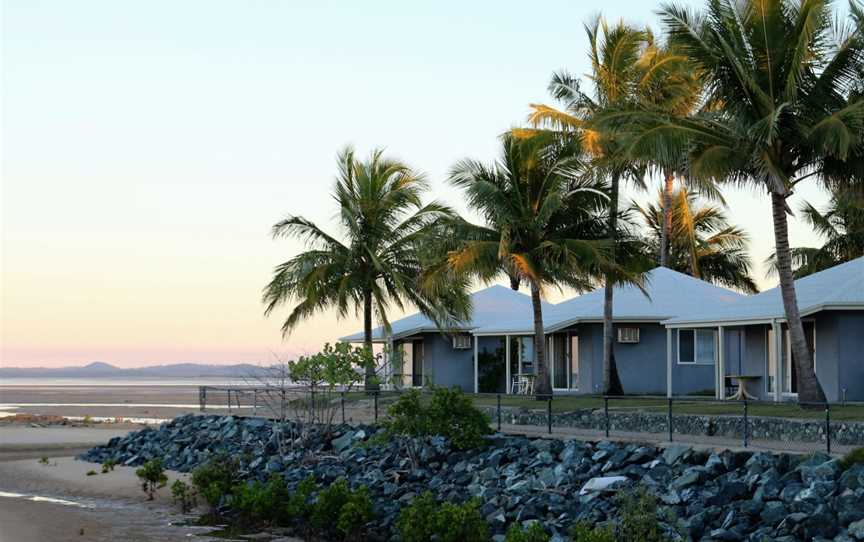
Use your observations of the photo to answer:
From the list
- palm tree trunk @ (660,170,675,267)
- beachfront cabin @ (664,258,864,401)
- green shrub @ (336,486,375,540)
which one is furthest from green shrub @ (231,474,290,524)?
palm tree trunk @ (660,170,675,267)

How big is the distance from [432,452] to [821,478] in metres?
8.64

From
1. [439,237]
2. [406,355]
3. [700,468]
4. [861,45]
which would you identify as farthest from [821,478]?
[406,355]

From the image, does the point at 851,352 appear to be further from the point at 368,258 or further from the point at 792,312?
the point at 368,258

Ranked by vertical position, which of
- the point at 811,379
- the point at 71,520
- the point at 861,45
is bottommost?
the point at 71,520

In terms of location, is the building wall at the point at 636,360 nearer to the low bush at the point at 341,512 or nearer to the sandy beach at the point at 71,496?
the sandy beach at the point at 71,496

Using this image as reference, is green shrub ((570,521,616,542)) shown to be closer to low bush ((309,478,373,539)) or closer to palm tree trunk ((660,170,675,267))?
low bush ((309,478,373,539))

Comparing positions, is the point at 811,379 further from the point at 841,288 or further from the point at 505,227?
the point at 505,227

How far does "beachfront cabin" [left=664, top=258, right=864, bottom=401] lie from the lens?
29.5m

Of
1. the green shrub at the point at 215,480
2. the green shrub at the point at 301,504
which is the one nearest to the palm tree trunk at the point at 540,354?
the green shrub at the point at 215,480

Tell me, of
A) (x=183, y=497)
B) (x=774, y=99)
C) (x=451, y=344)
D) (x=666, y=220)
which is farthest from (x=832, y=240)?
(x=183, y=497)

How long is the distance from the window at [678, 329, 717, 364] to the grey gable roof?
0.80 metres

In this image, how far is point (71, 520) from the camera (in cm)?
2259

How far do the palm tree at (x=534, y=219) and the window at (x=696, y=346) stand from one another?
6053 mm

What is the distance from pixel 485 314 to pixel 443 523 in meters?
29.0
